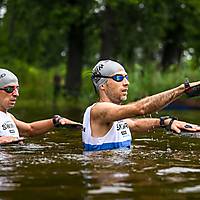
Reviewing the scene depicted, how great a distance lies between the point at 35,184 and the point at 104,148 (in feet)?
7.91

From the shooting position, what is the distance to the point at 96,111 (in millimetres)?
9242

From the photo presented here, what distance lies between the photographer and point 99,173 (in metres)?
7.85

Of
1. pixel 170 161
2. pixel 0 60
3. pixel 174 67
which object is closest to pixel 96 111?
pixel 170 161

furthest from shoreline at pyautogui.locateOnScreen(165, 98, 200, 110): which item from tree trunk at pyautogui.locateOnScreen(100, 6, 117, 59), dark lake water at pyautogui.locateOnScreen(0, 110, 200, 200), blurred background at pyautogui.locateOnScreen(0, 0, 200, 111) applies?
dark lake water at pyautogui.locateOnScreen(0, 110, 200, 200)

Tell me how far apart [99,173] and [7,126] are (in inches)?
113

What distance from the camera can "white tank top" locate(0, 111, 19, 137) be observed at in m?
10.2

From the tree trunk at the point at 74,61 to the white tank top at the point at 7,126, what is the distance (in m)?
28.3

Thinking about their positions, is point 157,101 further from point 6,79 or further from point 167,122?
point 6,79

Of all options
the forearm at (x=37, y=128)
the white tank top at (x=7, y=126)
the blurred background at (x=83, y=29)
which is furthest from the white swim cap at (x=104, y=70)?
the blurred background at (x=83, y=29)

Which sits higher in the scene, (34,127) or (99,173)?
(34,127)

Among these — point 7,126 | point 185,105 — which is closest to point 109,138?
point 7,126

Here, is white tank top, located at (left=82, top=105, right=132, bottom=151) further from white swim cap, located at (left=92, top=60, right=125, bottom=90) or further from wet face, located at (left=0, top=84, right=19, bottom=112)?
wet face, located at (left=0, top=84, right=19, bottom=112)

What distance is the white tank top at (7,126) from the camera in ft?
33.6

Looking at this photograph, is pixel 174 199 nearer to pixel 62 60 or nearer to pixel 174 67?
pixel 174 67
